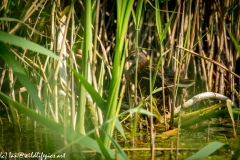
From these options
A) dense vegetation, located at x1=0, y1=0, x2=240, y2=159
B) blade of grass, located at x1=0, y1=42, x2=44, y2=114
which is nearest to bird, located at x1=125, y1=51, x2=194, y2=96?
dense vegetation, located at x1=0, y1=0, x2=240, y2=159

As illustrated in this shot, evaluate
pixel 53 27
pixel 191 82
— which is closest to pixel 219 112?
pixel 191 82

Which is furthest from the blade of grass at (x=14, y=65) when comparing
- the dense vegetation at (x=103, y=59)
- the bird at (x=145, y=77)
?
the bird at (x=145, y=77)

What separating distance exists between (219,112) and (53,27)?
118 cm

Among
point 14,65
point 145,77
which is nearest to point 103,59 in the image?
point 14,65

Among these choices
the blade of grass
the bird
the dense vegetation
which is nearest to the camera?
the blade of grass

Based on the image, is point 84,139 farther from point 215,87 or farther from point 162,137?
point 215,87

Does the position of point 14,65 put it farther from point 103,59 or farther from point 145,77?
point 145,77

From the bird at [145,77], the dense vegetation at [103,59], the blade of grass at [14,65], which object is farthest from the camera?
the bird at [145,77]

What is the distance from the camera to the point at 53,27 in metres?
2.36

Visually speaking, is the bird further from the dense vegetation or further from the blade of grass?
the blade of grass

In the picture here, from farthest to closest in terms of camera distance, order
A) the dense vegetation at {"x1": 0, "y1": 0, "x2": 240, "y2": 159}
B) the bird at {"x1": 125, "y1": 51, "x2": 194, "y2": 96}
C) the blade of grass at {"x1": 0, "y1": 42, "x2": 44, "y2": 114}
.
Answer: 1. the bird at {"x1": 125, "y1": 51, "x2": 194, "y2": 96}
2. the dense vegetation at {"x1": 0, "y1": 0, "x2": 240, "y2": 159}
3. the blade of grass at {"x1": 0, "y1": 42, "x2": 44, "y2": 114}

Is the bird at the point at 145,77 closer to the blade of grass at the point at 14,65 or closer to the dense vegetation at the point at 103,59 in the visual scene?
the dense vegetation at the point at 103,59

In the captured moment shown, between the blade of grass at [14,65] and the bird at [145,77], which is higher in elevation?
the blade of grass at [14,65]

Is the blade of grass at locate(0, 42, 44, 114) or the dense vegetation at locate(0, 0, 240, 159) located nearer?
the blade of grass at locate(0, 42, 44, 114)
